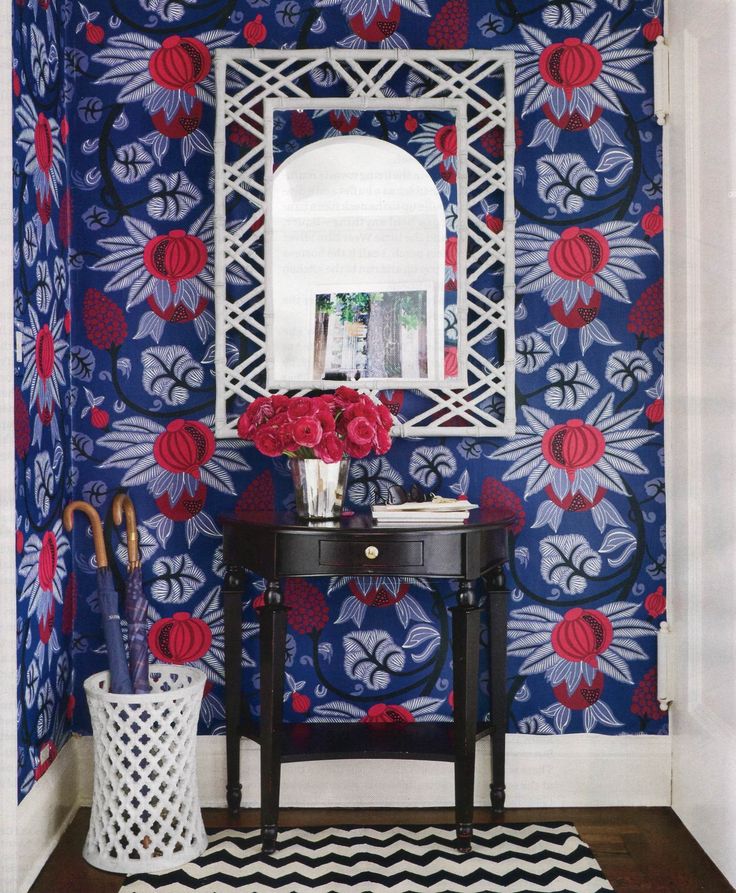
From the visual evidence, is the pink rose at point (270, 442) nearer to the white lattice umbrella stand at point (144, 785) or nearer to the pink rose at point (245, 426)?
the pink rose at point (245, 426)

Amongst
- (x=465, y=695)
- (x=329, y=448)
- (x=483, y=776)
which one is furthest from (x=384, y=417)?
(x=483, y=776)

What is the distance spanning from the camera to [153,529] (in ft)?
8.13

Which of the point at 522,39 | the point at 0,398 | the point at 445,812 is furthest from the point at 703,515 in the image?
the point at 0,398

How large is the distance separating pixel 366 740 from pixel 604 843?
661 mm

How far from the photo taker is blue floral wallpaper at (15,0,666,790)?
2.47 meters

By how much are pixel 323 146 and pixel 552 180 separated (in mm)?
662

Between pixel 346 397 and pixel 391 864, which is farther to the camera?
pixel 346 397

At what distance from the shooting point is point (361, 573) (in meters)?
2.07

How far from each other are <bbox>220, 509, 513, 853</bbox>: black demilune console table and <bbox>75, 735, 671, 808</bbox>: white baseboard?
0.21 m

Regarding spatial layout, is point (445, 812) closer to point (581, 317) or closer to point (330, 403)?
point (330, 403)

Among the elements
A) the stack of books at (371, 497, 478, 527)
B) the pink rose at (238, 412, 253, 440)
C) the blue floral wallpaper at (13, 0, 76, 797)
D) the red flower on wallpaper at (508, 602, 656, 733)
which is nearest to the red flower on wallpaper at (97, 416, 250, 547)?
the blue floral wallpaper at (13, 0, 76, 797)

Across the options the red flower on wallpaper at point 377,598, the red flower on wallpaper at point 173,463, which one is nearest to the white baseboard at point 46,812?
the red flower on wallpaper at point 173,463

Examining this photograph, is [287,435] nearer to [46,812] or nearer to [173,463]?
[173,463]

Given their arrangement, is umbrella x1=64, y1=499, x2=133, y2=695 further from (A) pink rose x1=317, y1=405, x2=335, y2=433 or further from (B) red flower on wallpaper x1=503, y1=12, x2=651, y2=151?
(B) red flower on wallpaper x1=503, y1=12, x2=651, y2=151
